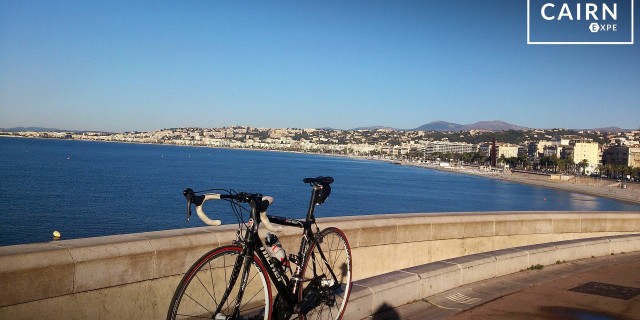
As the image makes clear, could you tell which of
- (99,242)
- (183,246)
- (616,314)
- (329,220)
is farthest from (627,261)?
(99,242)

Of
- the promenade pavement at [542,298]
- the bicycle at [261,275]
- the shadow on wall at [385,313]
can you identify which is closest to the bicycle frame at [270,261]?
the bicycle at [261,275]

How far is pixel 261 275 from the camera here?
12.9ft

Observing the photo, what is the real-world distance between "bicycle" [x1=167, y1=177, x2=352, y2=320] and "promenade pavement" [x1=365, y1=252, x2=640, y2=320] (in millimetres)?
971

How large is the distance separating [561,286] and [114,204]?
58.1 m

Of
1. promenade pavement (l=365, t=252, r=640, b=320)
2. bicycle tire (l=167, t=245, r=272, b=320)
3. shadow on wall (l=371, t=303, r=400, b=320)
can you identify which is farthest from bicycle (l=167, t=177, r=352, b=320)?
promenade pavement (l=365, t=252, r=640, b=320)

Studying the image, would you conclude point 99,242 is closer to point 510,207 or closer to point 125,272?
point 125,272

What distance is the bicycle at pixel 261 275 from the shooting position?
366 centimetres

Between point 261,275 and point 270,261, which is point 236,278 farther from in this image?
point 270,261

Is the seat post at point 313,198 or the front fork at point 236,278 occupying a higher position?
the seat post at point 313,198

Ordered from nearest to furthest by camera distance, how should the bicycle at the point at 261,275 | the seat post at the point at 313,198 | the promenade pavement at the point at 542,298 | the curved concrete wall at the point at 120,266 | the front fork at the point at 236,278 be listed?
the bicycle at the point at 261,275, the front fork at the point at 236,278, the curved concrete wall at the point at 120,266, the seat post at the point at 313,198, the promenade pavement at the point at 542,298

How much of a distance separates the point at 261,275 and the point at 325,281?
4.00 ft

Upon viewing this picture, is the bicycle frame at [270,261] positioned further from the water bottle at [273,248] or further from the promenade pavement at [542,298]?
the promenade pavement at [542,298]

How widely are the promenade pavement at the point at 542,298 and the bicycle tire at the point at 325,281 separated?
0.69 meters

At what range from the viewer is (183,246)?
521 centimetres
